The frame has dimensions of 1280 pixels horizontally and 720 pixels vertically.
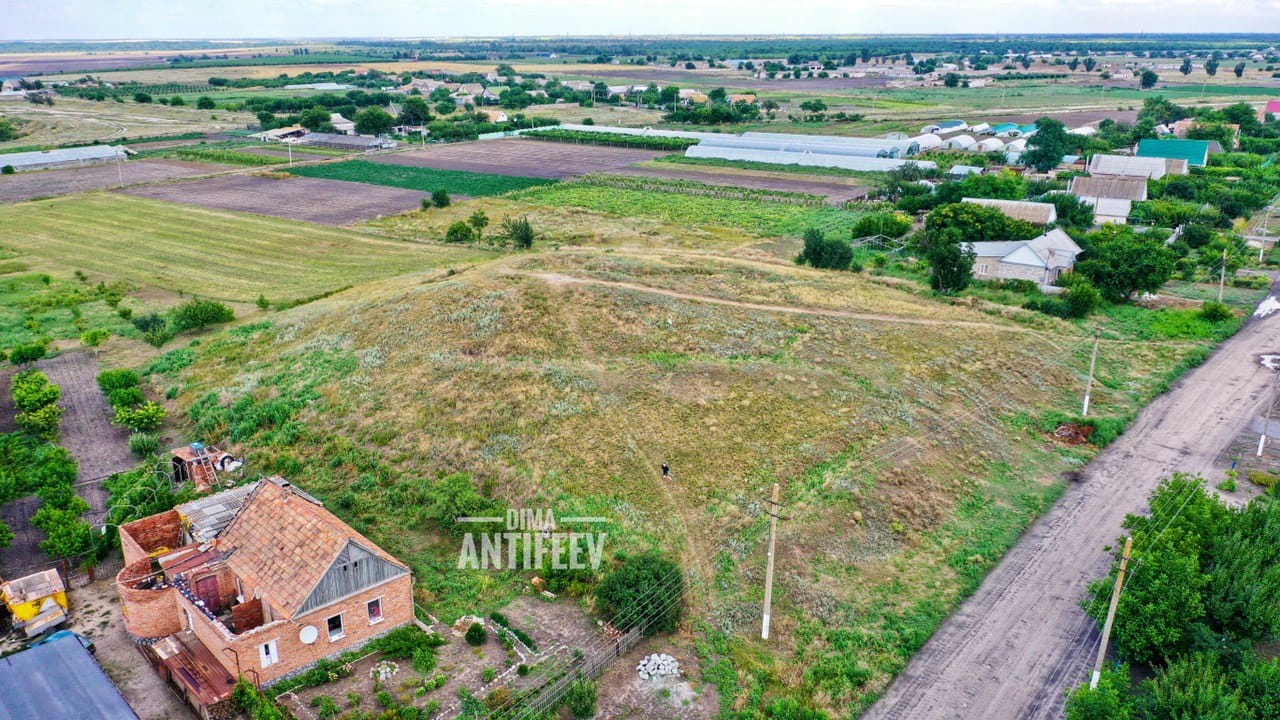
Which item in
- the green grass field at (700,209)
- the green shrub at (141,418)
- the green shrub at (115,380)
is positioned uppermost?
the green grass field at (700,209)

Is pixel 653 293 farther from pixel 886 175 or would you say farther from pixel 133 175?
pixel 133 175

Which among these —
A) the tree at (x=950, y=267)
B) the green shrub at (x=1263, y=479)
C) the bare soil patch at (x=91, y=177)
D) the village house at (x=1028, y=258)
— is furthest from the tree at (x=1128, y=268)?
the bare soil patch at (x=91, y=177)

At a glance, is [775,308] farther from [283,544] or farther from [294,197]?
[294,197]

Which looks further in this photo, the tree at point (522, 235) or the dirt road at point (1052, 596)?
the tree at point (522, 235)

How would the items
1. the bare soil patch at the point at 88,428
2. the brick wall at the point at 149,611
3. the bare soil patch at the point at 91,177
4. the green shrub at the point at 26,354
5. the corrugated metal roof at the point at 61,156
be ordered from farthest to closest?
1. the corrugated metal roof at the point at 61,156
2. the bare soil patch at the point at 91,177
3. the green shrub at the point at 26,354
4. the bare soil patch at the point at 88,428
5. the brick wall at the point at 149,611

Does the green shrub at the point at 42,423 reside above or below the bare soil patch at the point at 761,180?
below

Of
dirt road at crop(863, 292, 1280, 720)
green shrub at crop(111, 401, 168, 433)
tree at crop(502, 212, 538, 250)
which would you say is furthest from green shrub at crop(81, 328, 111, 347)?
dirt road at crop(863, 292, 1280, 720)

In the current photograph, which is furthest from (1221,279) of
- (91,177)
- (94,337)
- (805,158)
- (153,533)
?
(91,177)

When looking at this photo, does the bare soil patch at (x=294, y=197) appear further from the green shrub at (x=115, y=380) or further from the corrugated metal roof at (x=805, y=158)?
the corrugated metal roof at (x=805, y=158)
